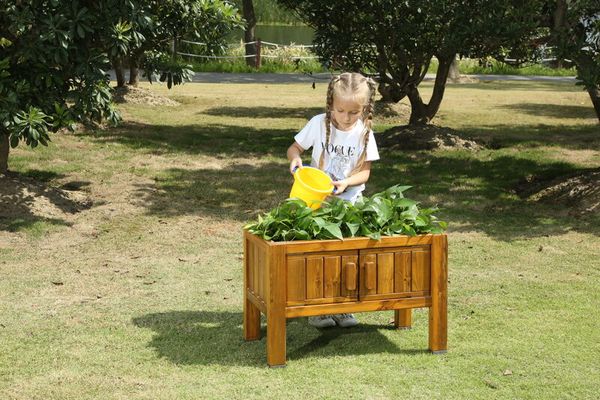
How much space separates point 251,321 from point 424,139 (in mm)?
10118

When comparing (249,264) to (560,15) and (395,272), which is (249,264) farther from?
(560,15)

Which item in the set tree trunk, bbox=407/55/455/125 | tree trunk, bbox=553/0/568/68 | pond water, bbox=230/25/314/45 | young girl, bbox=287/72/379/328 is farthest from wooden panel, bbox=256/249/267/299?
pond water, bbox=230/25/314/45

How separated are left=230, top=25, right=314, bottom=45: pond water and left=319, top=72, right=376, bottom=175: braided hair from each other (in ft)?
142

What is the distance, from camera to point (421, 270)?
21.2 ft

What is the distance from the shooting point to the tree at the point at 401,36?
1381 cm

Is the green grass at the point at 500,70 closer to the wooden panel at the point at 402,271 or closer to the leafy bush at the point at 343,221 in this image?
the leafy bush at the point at 343,221

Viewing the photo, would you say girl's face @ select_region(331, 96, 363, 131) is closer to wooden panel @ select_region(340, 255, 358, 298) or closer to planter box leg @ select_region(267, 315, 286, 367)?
wooden panel @ select_region(340, 255, 358, 298)

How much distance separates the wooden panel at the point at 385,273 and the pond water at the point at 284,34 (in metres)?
44.0

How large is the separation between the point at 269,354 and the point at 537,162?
988 centimetres

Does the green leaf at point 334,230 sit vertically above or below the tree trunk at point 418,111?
above

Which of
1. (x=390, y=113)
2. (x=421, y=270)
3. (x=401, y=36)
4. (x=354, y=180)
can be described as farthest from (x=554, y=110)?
(x=421, y=270)

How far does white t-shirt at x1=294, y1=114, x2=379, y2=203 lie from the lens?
689 cm

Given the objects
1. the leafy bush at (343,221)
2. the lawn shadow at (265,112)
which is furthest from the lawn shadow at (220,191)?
the lawn shadow at (265,112)

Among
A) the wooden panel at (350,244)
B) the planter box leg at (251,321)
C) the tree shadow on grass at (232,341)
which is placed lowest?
the tree shadow on grass at (232,341)
